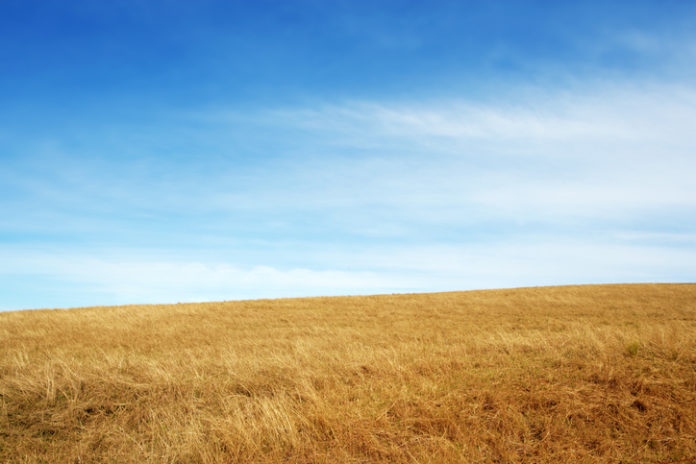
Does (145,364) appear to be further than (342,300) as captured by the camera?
No

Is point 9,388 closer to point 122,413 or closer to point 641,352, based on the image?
point 122,413

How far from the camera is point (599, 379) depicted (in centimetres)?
741

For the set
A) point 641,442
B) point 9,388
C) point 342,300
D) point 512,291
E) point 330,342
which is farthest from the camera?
point 512,291

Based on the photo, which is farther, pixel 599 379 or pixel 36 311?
pixel 36 311

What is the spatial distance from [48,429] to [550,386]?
8.41 m

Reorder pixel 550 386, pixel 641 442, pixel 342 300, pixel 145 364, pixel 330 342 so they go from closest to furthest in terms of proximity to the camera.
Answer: pixel 641 442 → pixel 550 386 → pixel 145 364 → pixel 330 342 → pixel 342 300

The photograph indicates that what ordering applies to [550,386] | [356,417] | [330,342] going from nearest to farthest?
[356,417]
[550,386]
[330,342]

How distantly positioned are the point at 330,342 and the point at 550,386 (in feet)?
28.6

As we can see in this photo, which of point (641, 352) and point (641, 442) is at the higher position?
point (641, 352)

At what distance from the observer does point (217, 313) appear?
27031 mm

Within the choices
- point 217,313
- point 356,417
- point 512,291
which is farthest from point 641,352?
point 512,291

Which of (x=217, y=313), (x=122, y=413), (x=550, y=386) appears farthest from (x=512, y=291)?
(x=122, y=413)

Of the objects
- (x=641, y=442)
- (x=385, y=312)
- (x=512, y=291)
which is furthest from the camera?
(x=512, y=291)

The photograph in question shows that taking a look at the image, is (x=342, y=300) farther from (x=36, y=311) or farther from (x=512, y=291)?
(x=36, y=311)
